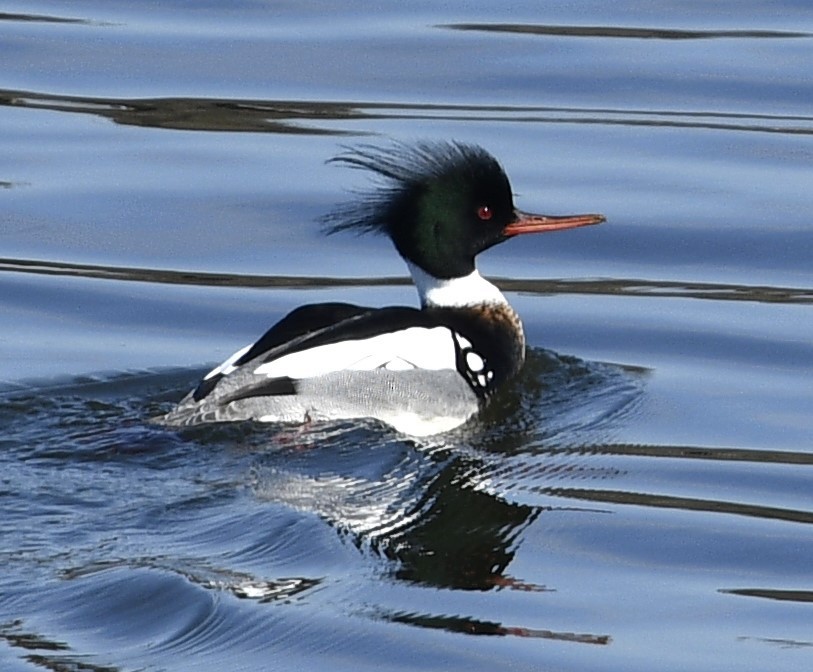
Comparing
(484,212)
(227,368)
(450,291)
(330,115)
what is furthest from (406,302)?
(330,115)

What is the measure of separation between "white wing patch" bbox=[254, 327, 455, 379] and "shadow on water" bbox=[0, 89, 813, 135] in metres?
3.62

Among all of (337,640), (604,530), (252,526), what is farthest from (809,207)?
(337,640)

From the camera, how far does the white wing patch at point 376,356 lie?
786 centimetres

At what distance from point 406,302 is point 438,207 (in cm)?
118

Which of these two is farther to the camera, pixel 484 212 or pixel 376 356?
pixel 484 212

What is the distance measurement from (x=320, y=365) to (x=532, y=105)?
469 cm

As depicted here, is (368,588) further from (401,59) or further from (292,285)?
(401,59)

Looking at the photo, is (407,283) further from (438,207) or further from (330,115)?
(330,115)

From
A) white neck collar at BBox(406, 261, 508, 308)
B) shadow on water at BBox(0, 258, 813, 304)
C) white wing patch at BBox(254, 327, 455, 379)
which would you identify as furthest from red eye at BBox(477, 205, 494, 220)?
shadow on water at BBox(0, 258, 813, 304)

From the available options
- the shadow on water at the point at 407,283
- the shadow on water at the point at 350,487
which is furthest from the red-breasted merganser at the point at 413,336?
the shadow on water at the point at 407,283

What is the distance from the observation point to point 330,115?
1190cm

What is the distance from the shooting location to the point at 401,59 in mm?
12938

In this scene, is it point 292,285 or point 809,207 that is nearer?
point 292,285

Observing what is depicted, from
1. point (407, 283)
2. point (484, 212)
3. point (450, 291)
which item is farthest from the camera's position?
point (407, 283)
